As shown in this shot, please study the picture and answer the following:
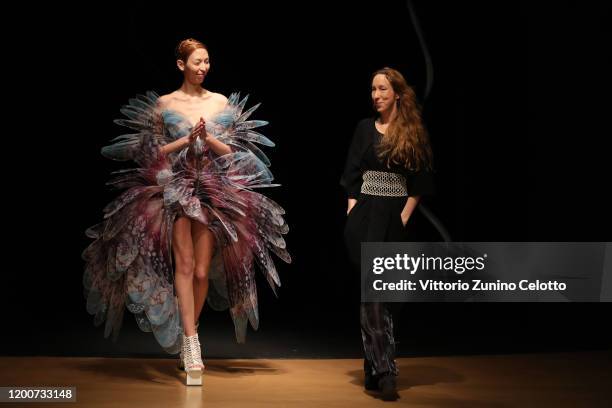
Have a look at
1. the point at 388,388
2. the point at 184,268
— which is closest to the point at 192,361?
the point at 184,268

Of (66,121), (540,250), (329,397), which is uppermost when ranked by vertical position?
(66,121)

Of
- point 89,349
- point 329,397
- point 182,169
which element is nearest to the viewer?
point 329,397

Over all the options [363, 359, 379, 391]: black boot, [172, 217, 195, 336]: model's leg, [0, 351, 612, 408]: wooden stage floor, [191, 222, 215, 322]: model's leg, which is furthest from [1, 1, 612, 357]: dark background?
[363, 359, 379, 391]: black boot

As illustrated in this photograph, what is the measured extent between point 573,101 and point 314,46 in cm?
157

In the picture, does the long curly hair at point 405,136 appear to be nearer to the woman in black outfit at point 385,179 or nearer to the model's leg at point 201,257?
the woman in black outfit at point 385,179

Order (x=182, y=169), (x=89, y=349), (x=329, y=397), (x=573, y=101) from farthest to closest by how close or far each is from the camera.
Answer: (x=573, y=101) → (x=89, y=349) → (x=182, y=169) → (x=329, y=397)

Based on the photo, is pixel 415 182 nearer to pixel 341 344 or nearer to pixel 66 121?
pixel 341 344

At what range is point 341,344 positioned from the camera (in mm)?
6008

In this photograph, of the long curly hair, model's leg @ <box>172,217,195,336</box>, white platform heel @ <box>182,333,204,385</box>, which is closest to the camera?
the long curly hair

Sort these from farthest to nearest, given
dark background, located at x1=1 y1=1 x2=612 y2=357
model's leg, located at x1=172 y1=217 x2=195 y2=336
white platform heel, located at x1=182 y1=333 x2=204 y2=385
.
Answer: dark background, located at x1=1 y1=1 x2=612 y2=357
model's leg, located at x1=172 y1=217 x2=195 y2=336
white platform heel, located at x1=182 y1=333 x2=204 y2=385

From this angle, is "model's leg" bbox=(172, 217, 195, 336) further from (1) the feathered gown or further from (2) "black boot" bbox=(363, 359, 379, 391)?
(2) "black boot" bbox=(363, 359, 379, 391)

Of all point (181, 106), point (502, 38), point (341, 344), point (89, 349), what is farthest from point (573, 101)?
point (89, 349)

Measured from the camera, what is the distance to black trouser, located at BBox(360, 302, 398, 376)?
471 centimetres

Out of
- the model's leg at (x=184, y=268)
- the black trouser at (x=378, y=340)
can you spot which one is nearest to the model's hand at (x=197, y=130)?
the model's leg at (x=184, y=268)
